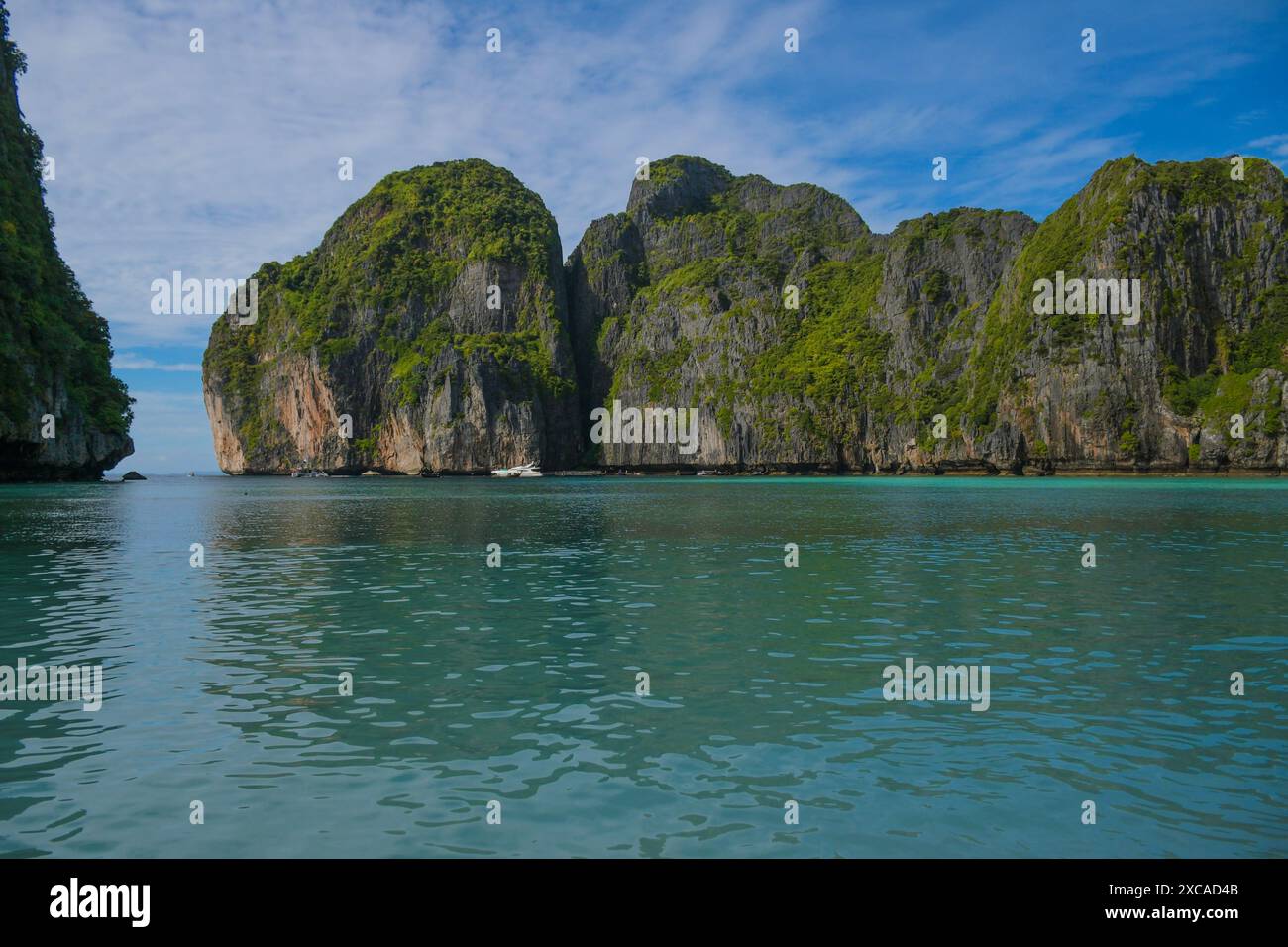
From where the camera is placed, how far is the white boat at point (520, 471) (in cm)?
17088

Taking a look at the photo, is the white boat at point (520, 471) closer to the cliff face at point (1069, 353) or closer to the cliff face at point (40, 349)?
the cliff face at point (1069, 353)

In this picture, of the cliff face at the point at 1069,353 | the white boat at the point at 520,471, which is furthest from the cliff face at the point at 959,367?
the white boat at the point at 520,471

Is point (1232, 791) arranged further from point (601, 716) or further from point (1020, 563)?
point (1020, 563)

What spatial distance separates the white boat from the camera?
561 feet

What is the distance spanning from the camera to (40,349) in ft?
257

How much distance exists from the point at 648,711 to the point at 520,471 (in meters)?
161

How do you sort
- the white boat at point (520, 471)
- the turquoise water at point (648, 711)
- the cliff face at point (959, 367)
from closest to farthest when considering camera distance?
the turquoise water at point (648, 711) < the cliff face at point (959, 367) < the white boat at point (520, 471)

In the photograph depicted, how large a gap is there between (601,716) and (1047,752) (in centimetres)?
523

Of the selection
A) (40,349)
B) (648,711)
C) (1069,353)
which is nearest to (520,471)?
(1069,353)

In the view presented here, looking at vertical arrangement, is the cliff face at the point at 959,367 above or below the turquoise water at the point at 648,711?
above

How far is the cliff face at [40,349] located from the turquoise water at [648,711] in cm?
5632

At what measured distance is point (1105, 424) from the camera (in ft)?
414

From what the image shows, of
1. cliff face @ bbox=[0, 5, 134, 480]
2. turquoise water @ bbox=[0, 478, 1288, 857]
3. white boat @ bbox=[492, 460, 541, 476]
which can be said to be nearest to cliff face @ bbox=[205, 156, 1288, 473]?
white boat @ bbox=[492, 460, 541, 476]
